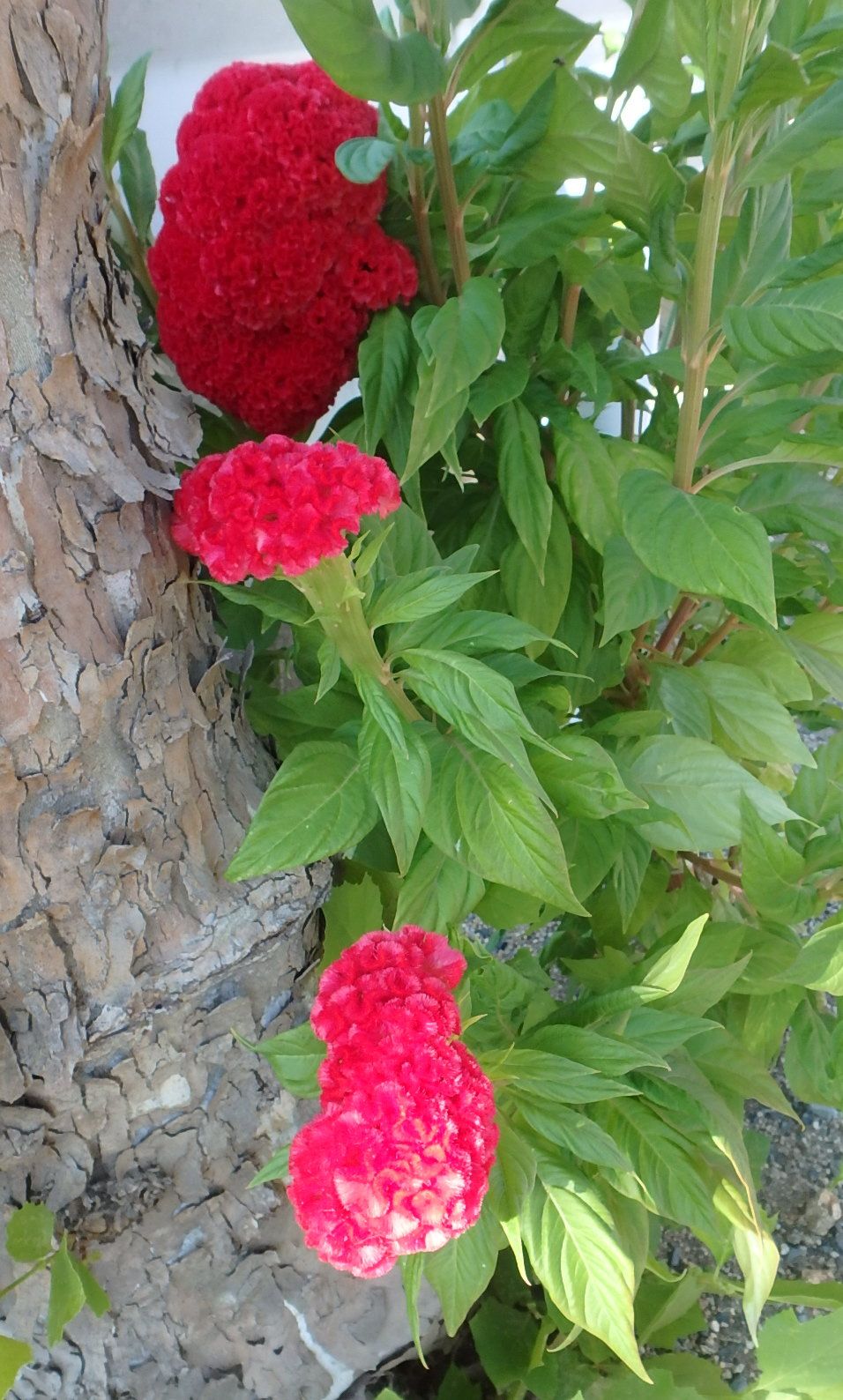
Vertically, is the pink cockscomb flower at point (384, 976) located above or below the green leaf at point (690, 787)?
above

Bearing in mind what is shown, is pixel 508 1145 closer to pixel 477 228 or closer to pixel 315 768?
pixel 315 768

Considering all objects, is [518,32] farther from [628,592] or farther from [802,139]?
[628,592]

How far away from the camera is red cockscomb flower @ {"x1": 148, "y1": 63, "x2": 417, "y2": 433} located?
64 cm

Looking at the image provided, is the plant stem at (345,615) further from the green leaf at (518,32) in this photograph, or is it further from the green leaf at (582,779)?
the green leaf at (518,32)

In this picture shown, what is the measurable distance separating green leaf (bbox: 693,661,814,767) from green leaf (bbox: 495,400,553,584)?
8.2 inches

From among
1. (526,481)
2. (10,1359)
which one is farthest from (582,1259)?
(526,481)

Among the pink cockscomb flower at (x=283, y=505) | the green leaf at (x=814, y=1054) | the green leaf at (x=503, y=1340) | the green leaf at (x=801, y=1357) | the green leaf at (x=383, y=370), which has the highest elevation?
the green leaf at (x=383, y=370)

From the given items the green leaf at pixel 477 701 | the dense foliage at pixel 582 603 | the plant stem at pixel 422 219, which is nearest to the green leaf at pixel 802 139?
the dense foliage at pixel 582 603

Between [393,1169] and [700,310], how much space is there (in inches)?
22.8

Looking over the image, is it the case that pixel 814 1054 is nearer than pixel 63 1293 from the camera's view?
No

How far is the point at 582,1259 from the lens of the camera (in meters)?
0.61

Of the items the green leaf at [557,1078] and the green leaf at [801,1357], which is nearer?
the green leaf at [557,1078]

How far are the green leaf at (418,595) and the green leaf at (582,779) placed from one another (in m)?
0.14

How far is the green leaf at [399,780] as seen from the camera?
1.94ft
